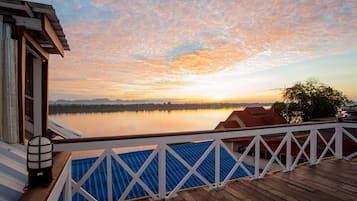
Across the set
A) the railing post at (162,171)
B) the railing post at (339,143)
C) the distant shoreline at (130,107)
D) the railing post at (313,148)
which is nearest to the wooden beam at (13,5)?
the railing post at (162,171)

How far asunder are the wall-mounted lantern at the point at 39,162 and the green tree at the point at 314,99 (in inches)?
658

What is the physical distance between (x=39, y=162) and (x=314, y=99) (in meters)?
17.2

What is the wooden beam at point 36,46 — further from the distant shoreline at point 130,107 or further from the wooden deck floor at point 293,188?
the distant shoreline at point 130,107

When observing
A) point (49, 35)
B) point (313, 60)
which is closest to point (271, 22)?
point (313, 60)

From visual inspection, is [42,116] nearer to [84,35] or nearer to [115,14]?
[115,14]

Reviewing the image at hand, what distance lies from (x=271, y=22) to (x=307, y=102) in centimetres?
1273

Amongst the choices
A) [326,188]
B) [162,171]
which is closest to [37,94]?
[162,171]

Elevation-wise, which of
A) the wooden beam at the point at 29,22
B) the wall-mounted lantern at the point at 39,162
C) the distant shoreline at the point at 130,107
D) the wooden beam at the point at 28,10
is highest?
the wooden beam at the point at 28,10

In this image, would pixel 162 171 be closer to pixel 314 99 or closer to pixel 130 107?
pixel 314 99

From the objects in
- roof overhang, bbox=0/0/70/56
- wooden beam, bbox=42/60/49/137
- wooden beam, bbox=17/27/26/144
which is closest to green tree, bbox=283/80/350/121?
wooden beam, bbox=42/60/49/137

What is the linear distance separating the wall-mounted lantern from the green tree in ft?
54.8

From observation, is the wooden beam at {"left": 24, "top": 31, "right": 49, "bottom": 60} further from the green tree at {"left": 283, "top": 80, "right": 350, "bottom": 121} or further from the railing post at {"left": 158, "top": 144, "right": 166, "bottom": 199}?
the green tree at {"left": 283, "top": 80, "right": 350, "bottom": 121}

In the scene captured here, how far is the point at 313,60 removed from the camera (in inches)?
241

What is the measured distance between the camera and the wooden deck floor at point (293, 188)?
2336mm
